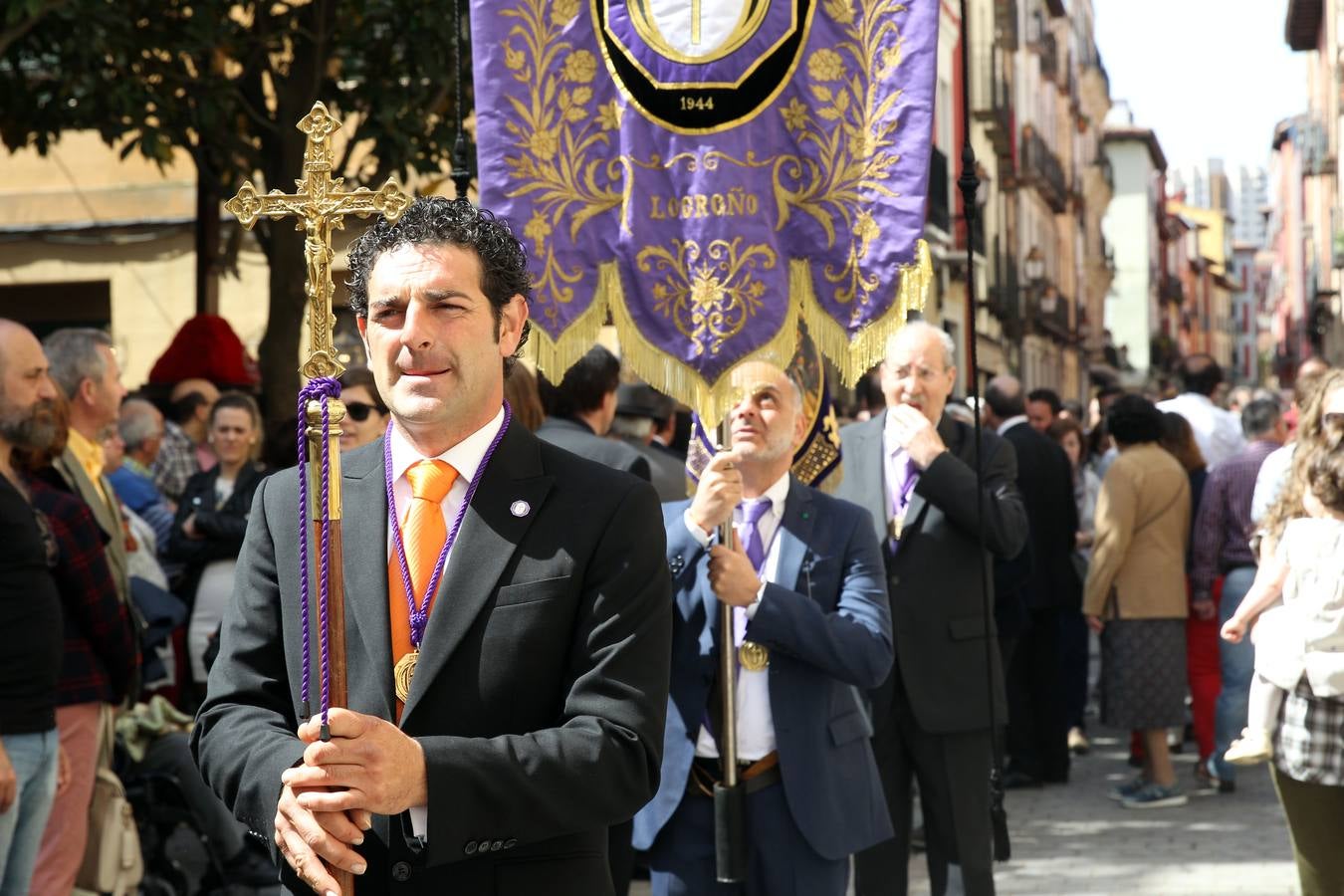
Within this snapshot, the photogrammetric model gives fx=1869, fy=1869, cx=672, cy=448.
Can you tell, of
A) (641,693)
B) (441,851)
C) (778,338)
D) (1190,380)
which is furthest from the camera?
(1190,380)

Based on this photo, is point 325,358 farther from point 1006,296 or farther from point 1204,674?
point 1006,296

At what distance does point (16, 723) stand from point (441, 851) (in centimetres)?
274

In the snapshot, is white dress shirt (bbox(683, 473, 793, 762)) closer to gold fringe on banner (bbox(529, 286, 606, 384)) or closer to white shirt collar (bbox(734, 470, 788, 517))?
white shirt collar (bbox(734, 470, 788, 517))

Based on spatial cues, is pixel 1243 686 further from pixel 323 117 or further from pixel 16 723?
pixel 323 117

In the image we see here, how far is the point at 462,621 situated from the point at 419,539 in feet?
0.66

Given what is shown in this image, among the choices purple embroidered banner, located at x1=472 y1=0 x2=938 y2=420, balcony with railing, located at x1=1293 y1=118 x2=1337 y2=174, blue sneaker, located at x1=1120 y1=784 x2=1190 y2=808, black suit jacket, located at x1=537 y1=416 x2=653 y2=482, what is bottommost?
blue sneaker, located at x1=1120 y1=784 x2=1190 y2=808

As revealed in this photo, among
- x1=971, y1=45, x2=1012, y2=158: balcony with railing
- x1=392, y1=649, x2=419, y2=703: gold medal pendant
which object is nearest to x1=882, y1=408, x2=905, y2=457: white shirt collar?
x1=392, y1=649, x2=419, y2=703: gold medal pendant

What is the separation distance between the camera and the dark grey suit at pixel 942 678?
598cm

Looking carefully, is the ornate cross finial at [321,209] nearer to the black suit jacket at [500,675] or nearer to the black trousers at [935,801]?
the black suit jacket at [500,675]

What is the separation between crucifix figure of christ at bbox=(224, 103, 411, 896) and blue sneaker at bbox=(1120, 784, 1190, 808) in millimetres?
7219

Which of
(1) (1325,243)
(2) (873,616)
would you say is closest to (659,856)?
(2) (873,616)

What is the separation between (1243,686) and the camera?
932 centimetres

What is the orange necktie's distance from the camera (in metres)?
3.03

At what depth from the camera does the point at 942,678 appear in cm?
604
